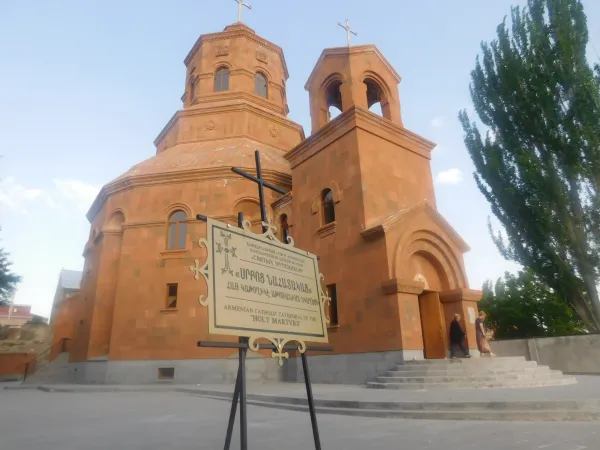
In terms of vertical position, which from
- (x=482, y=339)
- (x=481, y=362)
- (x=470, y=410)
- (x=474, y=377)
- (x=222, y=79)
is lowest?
(x=470, y=410)

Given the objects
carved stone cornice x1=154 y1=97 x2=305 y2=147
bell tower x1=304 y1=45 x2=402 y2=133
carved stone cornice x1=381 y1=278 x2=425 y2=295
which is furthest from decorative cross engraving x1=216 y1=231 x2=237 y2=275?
carved stone cornice x1=154 y1=97 x2=305 y2=147

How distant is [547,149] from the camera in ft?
46.8

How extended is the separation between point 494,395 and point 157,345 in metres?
12.3

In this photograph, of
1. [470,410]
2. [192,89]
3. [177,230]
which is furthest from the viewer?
[192,89]

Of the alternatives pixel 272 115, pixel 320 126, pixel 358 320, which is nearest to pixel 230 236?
pixel 358 320

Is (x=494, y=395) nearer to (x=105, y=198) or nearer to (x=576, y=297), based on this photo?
(x=576, y=297)

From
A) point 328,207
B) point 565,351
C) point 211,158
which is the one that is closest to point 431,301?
point 565,351

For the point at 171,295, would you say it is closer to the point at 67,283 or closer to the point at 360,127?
the point at 360,127

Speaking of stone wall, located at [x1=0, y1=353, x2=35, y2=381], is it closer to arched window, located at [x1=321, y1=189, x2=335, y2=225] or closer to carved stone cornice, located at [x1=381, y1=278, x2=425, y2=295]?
arched window, located at [x1=321, y1=189, x2=335, y2=225]

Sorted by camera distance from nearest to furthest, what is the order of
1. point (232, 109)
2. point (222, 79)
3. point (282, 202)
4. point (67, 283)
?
point (282, 202), point (232, 109), point (222, 79), point (67, 283)

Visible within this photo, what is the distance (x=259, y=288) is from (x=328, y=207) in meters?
10.4

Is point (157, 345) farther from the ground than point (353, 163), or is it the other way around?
point (353, 163)

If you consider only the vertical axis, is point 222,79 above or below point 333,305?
above

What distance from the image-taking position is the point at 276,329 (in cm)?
369
